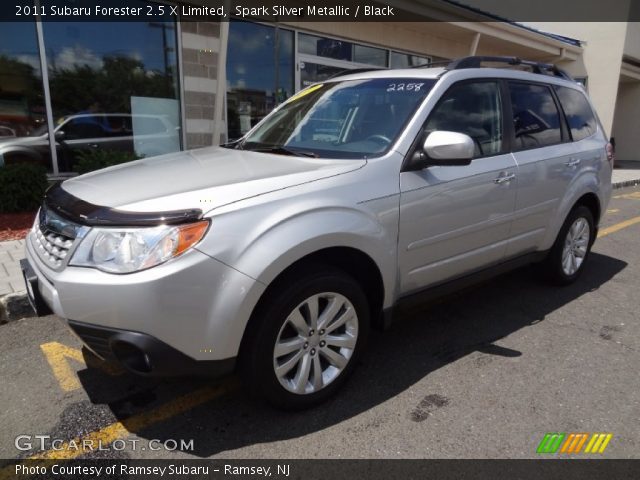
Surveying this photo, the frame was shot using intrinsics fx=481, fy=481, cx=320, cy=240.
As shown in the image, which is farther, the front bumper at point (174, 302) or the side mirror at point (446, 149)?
the side mirror at point (446, 149)

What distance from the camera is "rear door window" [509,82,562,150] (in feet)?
12.0

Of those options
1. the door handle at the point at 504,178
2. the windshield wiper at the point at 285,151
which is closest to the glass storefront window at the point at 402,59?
the door handle at the point at 504,178

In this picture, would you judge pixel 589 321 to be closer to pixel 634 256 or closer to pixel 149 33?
pixel 634 256

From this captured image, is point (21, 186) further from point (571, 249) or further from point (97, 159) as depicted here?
point (571, 249)

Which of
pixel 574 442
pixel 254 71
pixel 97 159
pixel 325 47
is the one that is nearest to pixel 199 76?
pixel 254 71

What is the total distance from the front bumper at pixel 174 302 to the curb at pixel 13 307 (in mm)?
1850

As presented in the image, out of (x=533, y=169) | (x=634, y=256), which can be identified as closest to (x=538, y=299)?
(x=533, y=169)

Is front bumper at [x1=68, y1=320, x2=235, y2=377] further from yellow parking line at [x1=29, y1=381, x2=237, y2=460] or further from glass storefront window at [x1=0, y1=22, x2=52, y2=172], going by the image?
glass storefront window at [x1=0, y1=22, x2=52, y2=172]

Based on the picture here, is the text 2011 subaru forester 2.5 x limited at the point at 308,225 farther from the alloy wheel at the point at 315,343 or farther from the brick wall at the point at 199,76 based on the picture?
the brick wall at the point at 199,76

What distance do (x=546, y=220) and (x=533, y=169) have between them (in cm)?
51

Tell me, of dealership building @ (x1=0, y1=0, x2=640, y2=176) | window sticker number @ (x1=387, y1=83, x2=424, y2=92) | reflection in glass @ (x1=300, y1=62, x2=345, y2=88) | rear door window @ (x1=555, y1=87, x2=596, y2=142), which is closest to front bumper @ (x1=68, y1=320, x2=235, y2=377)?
→ window sticker number @ (x1=387, y1=83, x2=424, y2=92)

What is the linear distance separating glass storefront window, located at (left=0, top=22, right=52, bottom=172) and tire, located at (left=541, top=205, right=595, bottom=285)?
6.66m

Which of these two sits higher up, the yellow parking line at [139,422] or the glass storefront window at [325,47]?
the glass storefront window at [325,47]

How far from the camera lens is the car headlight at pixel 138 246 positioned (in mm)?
2045
